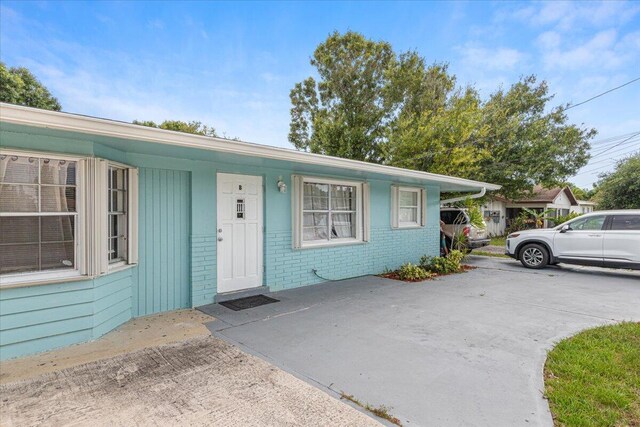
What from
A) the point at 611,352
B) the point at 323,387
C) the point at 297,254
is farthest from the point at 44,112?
the point at 611,352

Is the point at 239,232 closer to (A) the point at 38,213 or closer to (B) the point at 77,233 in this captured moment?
(B) the point at 77,233

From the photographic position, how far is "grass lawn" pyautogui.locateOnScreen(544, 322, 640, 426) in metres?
2.37

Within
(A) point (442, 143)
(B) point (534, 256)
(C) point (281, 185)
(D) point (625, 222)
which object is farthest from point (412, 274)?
(A) point (442, 143)

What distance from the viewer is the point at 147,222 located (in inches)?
179

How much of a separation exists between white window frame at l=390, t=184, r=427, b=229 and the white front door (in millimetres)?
3875

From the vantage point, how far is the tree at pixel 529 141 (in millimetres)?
15406

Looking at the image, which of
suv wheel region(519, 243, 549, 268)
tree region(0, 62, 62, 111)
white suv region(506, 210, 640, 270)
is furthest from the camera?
tree region(0, 62, 62, 111)

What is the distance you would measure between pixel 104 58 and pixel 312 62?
10086 mm

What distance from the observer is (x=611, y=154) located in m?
22.0

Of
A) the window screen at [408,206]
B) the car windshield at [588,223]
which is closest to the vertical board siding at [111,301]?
the window screen at [408,206]

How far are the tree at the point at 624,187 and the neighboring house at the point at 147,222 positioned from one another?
875 inches

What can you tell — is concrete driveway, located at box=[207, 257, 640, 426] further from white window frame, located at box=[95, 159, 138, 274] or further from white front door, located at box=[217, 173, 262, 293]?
white window frame, located at box=[95, 159, 138, 274]

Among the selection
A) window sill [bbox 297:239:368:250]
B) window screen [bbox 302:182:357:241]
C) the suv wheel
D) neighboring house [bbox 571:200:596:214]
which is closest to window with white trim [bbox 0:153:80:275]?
window sill [bbox 297:239:368:250]

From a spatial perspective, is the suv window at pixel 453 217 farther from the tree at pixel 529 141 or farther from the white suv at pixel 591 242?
the tree at pixel 529 141
